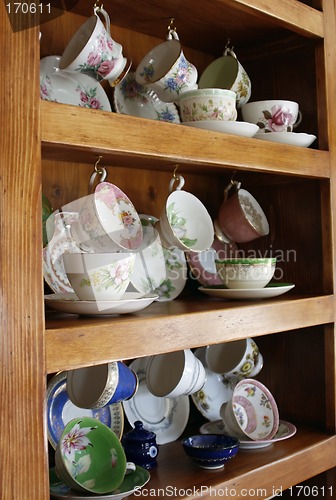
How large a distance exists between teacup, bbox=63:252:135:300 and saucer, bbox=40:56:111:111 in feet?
1.24

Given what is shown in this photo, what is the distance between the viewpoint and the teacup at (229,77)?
1.68m

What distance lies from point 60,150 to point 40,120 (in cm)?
16

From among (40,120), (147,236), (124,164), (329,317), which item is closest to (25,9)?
(40,120)

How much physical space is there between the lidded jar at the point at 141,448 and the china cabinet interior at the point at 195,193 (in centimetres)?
4

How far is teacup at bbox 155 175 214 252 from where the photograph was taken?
1577mm

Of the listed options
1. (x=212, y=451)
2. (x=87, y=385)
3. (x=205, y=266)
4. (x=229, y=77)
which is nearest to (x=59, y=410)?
(x=87, y=385)

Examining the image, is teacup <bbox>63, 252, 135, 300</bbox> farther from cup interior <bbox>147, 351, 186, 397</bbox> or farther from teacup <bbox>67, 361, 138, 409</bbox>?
cup interior <bbox>147, 351, 186, 397</bbox>

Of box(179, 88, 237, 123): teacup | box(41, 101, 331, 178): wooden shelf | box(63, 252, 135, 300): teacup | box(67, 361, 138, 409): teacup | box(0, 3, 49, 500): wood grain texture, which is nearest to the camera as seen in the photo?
box(0, 3, 49, 500): wood grain texture

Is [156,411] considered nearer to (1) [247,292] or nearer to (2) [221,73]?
(1) [247,292]

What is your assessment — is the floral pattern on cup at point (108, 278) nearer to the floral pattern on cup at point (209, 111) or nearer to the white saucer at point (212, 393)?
the floral pattern on cup at point (209, 111)

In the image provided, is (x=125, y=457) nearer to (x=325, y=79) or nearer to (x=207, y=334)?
(x=207, y=334)

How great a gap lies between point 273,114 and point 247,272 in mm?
397

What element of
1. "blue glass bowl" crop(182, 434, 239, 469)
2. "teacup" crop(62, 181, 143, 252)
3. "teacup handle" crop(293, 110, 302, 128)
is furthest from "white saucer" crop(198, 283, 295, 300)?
"teacup handle" crop(293, 110, 302, 128)

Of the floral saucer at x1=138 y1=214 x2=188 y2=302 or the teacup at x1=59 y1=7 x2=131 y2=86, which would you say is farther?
the floral saucer at x1=138 y1=214 x2=188 y2=302
